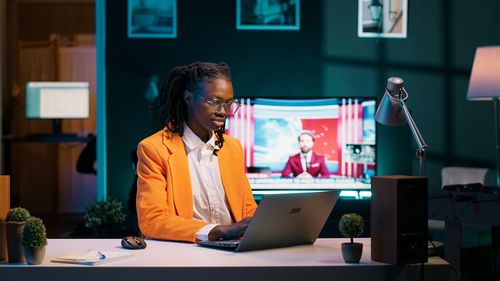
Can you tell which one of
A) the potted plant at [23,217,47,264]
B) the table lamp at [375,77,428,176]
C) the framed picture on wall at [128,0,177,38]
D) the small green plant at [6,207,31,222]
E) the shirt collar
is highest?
the framed picture on wall at [128,0,177,38]

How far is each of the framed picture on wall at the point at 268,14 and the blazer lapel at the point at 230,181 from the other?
10.8 ft

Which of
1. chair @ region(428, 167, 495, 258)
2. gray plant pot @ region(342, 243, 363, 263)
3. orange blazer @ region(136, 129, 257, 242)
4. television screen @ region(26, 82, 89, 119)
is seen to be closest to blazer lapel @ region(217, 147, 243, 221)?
orange blazer @ region(136, 129, 257, 242)

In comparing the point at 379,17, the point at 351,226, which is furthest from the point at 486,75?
the point at 351,226

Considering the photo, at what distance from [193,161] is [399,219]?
3.33 feet

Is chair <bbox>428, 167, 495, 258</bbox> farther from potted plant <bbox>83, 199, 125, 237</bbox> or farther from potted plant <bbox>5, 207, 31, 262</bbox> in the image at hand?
potted plant <bbox>5, 207, 31, 262</bbox>

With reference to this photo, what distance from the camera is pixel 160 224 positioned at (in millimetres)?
2727

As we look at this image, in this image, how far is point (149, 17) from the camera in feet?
20.4

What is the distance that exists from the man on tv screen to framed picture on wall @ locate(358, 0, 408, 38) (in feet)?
3.30

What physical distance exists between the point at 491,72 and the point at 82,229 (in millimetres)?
3164

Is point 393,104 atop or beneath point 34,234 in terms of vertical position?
atop

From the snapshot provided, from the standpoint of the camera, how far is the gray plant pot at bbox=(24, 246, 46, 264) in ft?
7.22

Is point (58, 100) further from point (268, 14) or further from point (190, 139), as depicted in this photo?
point (190, 139)

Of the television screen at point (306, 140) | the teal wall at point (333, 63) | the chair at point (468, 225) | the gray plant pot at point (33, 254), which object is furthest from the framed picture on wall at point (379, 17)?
the gray plant pot at point (33, 254)

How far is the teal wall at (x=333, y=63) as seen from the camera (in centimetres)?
623
